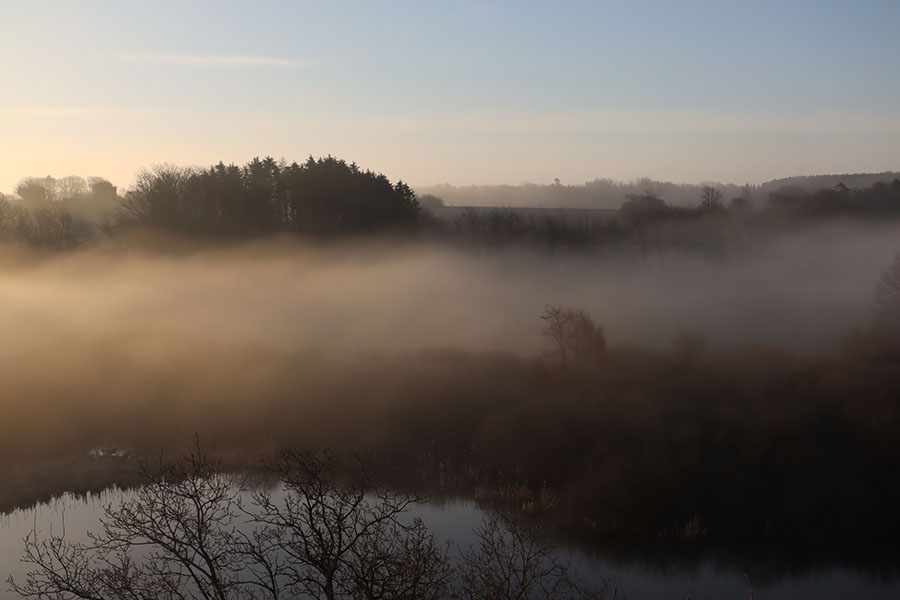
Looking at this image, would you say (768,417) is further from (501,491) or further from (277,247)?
(277,247)

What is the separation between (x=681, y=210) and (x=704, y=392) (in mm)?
51300

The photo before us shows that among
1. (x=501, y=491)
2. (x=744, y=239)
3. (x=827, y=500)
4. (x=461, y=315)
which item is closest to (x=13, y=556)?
(x=501, y=491)

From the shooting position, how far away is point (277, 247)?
202ft

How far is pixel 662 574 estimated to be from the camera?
22312 millimetres

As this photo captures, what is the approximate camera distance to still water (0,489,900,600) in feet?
69.2

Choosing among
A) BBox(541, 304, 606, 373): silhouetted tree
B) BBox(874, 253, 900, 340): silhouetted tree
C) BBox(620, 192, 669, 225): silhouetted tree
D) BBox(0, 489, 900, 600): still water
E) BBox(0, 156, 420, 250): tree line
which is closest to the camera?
BBox(0, 489, 900, 600): still water

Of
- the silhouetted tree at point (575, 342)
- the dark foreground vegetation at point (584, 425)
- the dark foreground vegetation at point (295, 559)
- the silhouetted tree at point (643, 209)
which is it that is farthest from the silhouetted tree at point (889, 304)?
the dark foreground vegetation at point (295, 559)

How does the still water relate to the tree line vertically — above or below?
below

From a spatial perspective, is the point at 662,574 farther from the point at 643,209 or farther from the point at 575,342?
the point at 643,209

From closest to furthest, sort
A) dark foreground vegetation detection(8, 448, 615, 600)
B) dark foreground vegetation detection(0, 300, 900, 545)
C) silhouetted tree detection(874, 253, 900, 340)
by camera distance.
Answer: dark foreground vegetation detection(8, 448, 615, 600)
dark foreground vegetation detection(0, 300, 900, 545)
silhouetted tree detection(874, 253, 900, 340)

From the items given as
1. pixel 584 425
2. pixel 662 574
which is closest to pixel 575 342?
pixel 584 425

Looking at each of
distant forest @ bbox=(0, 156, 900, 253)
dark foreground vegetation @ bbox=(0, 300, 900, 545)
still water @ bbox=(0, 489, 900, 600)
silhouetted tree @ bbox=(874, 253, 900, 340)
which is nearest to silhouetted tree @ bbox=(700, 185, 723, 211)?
distant forest @ bbox=(0, 156, 900, 253)

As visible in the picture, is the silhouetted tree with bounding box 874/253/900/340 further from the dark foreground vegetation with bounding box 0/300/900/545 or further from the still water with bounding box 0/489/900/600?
the still water with bounding box 0/489/900/600

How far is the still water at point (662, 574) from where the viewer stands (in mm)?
21094
